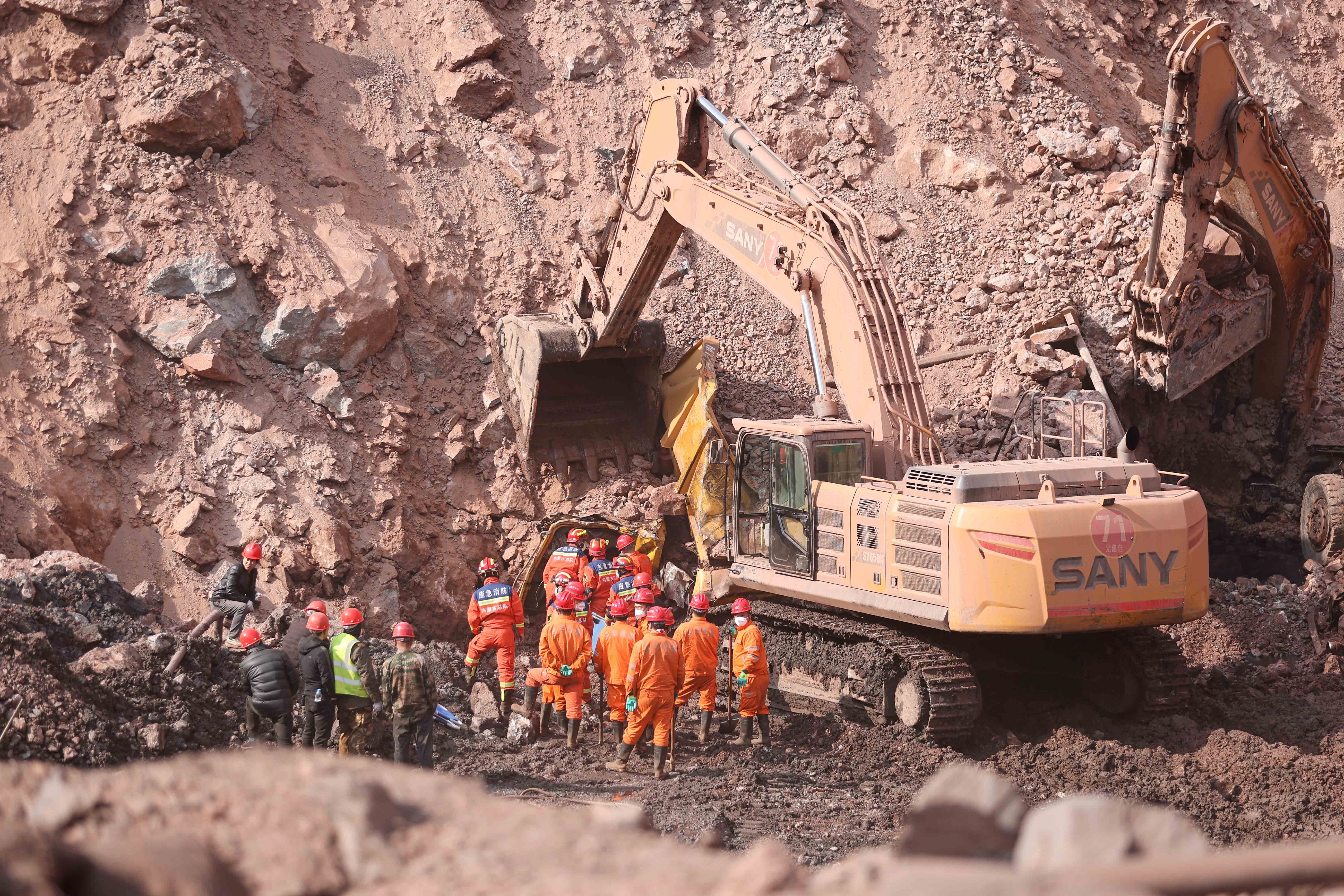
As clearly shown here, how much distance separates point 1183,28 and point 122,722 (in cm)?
1980

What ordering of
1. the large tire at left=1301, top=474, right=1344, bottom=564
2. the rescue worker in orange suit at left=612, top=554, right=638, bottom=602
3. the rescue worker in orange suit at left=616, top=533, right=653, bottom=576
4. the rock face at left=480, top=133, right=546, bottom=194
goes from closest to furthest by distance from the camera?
the rescue worker in orange suit at left=612, top=554, right=638, bottom=602 < the rescue worker in orange suit at left=616, top=533, right=653, bottom=576 < the large tire at left=1301, top=474, right=1344, bottom=564 < the rock face at left=480, top=133, right=546, bottom=194

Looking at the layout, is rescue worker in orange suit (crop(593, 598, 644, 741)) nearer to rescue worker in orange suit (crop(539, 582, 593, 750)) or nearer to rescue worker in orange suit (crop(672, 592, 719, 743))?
rescue worker in orange suit (crop(539, 582, 593, 750))

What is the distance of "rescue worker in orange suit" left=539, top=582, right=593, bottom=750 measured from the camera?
10352mm

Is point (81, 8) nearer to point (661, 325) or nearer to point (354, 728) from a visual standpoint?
point (661, 325)

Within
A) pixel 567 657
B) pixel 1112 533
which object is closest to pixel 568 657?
pixel 567 657

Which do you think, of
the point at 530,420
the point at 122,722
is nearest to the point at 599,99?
the point at 530,420

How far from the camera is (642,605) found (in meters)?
11.0

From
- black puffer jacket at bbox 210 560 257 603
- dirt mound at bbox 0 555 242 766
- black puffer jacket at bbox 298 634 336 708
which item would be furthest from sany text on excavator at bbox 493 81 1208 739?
dirt mound at bbox 0 555 242 766

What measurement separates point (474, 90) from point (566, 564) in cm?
807

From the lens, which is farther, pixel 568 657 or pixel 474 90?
pixel 474 90

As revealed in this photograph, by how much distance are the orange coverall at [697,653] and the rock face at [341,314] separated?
19.3 ft

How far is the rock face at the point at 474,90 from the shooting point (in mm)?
17484

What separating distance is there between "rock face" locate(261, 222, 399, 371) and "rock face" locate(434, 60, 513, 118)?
3603 millimetres

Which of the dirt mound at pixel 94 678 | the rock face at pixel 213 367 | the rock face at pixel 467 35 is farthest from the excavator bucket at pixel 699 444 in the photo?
the rock face at pixel 467 35
